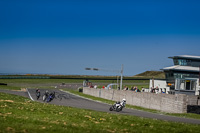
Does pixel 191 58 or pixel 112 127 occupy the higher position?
pixel 191 58

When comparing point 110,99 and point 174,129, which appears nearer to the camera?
point 174,129

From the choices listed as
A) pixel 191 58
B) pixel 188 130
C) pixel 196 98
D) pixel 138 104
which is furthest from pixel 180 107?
pixel 191 58

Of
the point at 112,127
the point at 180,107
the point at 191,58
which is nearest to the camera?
the point at 112,127

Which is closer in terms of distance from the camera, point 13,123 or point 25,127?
point 25,127

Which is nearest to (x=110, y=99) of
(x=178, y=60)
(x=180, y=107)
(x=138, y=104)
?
(x=138, y=104)

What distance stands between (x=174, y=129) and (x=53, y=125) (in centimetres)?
541

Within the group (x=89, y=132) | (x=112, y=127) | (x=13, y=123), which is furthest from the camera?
(x=112, y=127)

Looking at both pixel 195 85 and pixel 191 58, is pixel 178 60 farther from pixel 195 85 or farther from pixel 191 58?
pixel 195 85

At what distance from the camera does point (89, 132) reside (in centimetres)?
1214

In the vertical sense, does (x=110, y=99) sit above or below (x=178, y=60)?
below

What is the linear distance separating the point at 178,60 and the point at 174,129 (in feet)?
170

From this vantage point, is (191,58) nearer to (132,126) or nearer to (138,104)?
(138,104)

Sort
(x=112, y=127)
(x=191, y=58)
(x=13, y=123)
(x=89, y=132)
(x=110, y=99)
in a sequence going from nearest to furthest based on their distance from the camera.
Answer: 1. (x=89, y=132)
2. (x=13, y=123)
3. (x=112, y=127)
4. (x=110, y=99)
5. (x=191, y=58)

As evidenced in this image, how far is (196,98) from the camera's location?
31422 mm
